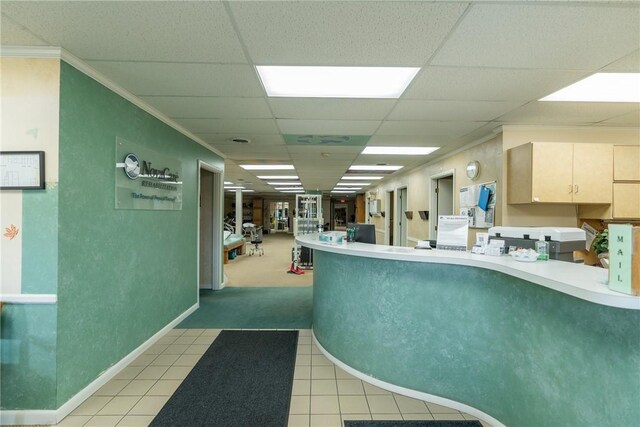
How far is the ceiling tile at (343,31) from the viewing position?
157 cm

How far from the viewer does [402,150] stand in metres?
5.14

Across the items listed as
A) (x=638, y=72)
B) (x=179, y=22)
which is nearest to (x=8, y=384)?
(x=179, y=22)

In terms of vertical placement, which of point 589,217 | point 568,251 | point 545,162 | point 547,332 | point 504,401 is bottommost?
point 504,401

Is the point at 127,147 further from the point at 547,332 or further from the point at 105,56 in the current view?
the point at 547,332

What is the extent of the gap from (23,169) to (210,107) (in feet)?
5.22

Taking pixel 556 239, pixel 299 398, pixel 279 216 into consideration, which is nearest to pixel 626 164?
pixel 556 239

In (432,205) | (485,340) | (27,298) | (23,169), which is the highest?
(23,169)

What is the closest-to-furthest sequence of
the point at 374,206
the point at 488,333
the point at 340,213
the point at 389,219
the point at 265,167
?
1. the point at 488,333
2. the point at 265,167
3. the point at 389,219
4. the point at 374,206
5. the point at 340,213

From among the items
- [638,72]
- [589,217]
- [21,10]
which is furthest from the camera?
[589,217]

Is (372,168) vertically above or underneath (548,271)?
above

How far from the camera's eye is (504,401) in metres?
2.01

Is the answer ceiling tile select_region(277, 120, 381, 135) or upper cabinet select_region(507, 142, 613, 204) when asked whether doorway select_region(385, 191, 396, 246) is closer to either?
ceiling tile select_region(277, 120, 381, 135)

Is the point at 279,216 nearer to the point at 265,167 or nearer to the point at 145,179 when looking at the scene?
the point at 265,167

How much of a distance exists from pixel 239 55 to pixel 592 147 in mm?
3935
